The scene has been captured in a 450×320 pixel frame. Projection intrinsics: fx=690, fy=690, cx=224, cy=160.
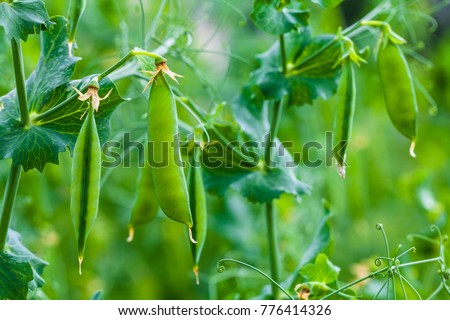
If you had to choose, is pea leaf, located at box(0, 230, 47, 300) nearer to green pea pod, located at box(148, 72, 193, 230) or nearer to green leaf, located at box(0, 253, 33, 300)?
green leaf, located at box(0, 253, 33, 300)

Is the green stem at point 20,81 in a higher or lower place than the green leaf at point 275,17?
lower

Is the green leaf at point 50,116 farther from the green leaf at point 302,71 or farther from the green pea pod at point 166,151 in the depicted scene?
the green leaf at point 302,71

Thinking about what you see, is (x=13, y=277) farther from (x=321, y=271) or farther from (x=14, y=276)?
(x=321, y=271)

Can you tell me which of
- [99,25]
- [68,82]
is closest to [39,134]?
[68,82]

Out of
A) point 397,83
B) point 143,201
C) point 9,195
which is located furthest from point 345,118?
point 9,195

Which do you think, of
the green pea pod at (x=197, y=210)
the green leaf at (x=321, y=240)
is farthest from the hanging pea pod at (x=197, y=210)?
the green leaf at (x=321, y=240)

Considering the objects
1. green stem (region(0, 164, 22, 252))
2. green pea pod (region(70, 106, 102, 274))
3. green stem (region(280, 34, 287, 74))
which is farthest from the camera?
green stem (region(280, 34, 287, 74))

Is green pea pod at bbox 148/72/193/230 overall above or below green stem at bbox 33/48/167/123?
below

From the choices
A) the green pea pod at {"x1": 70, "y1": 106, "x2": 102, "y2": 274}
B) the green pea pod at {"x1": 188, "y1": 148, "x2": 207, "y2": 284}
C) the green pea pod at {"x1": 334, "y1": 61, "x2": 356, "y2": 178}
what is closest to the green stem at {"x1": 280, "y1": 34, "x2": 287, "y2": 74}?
the green pea pod at {"x1": 334, "y1": 61, "x2": 356, "y2": 178}
